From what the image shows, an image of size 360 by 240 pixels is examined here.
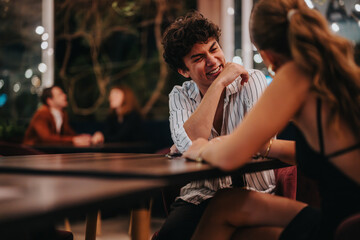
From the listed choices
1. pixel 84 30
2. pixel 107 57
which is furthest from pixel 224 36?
pixel 84 30

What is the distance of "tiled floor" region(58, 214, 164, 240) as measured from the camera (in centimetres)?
353

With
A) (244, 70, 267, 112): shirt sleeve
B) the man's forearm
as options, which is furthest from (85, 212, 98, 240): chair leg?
(244, 70, 267, 112): shirt sleeve

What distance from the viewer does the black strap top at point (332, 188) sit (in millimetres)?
1133

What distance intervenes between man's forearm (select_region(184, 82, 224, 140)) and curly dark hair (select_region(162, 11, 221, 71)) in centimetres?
32

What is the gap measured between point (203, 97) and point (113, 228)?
7.65 feet

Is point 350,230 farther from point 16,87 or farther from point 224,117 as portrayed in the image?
point 16,87

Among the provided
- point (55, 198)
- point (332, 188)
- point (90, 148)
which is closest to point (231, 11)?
point (90, 148)

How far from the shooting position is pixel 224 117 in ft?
6.84

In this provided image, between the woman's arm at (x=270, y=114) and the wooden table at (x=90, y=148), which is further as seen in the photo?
the wooden table at (x=90, y=148)

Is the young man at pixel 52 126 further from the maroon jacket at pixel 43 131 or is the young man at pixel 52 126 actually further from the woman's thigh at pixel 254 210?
the woman's thigh at pixel 254 210

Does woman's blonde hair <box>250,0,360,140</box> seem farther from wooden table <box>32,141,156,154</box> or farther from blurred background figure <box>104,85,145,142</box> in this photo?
blurred background figure <box>104,85,145,142</box>

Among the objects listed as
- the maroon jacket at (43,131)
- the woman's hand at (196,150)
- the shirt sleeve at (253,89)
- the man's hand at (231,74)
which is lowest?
the maroon jacket at (43,131)

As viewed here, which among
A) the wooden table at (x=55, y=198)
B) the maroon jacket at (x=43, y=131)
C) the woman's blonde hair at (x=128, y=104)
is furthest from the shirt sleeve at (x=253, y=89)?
the maroon jacket at (x=43, y=131)

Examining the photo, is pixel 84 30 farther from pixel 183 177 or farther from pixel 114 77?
pixel 183 177
